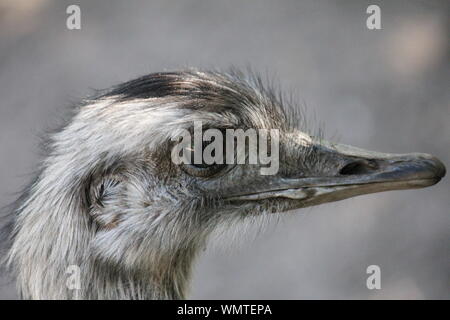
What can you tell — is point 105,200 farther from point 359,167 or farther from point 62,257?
point 359,167

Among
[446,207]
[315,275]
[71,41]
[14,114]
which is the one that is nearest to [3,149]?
[14,114]

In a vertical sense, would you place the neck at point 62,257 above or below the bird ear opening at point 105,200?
below

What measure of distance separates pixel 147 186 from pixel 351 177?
0.55 meters

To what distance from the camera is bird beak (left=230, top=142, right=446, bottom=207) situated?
2352mm

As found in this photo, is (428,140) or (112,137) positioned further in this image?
(428,140)

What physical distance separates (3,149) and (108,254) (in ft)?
8.90

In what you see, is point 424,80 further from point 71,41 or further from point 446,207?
point 71,41

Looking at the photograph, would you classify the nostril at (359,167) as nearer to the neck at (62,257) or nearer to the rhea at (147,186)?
the rhea at (147,186)

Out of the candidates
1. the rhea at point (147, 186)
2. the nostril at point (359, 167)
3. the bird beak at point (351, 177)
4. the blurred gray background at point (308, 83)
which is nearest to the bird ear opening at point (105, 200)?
the rhea at point (147, 186)

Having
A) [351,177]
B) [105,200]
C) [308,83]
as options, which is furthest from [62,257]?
[308,83]

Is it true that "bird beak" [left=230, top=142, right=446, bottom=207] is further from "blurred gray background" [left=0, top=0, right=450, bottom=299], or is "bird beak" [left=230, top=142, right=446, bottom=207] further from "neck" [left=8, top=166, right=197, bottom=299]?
"blurred gray background" [left=0, top=0, right=450, bottom=299]

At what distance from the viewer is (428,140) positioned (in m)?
5.13

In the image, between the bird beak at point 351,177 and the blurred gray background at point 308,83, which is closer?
the bird beak at point 351,177

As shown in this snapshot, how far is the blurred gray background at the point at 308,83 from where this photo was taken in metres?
4.85
